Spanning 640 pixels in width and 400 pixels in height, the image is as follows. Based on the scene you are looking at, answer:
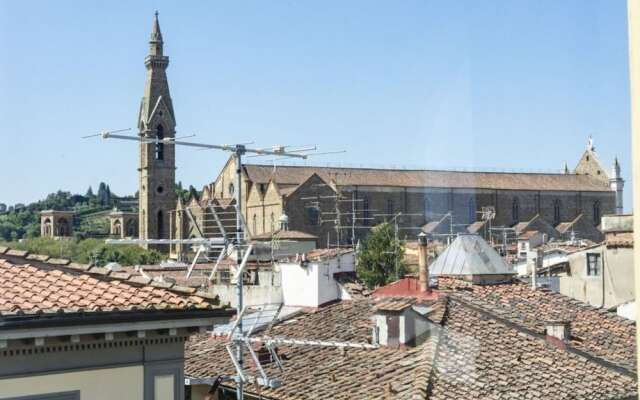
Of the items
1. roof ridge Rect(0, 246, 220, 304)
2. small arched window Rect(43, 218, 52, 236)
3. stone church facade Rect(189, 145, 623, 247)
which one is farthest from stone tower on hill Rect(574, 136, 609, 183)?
roof ridge Rect(0, 246, 220, 304)

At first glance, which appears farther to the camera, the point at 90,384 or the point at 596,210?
the point at 596,210

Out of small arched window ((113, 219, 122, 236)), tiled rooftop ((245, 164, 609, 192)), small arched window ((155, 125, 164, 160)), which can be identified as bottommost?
small arched window ((113, 219, 122, 236))

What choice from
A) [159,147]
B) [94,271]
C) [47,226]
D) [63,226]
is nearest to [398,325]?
[94,271]

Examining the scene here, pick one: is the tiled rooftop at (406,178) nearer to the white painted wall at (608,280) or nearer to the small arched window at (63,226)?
the small arched window at (63,226)

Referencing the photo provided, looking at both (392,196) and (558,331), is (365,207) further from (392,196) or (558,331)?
(558,331)

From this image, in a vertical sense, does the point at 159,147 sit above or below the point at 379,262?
above

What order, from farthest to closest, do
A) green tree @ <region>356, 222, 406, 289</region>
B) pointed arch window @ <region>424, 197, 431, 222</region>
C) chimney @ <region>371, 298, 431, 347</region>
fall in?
pointed arch window @ <region>424, 197, 431, 222</region> < green tree @ <region>356, 222, 406, 289</region> < chimney @ <region>371, 298, 431, 347</region>

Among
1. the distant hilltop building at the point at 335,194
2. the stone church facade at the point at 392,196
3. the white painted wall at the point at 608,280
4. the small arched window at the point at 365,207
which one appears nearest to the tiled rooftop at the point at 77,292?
the white painted wall at the point at 608,280

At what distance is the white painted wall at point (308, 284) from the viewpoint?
33.6 ft

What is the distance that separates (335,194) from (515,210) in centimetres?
1192

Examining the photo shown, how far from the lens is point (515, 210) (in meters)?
45.8

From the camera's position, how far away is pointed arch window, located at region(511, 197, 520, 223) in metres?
45.5

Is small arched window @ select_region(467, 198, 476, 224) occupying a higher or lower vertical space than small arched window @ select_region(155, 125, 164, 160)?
lower

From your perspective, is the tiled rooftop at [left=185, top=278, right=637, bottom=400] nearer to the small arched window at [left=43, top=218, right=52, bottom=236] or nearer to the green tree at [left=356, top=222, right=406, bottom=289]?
the green tree at [left=356, top=222, right=406, bottom=289]
